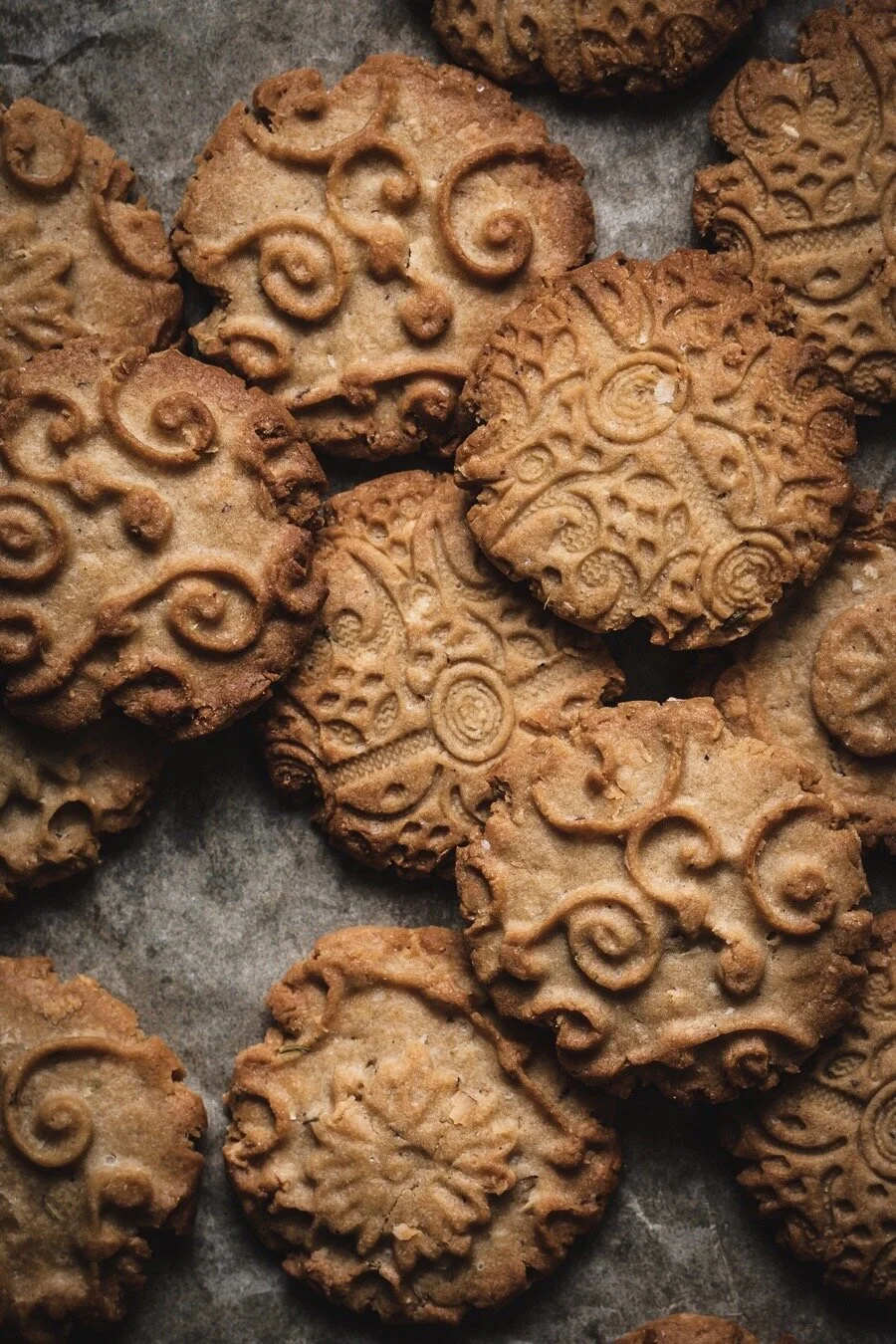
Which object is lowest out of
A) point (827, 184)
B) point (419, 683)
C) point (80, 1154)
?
point (80, 1154)

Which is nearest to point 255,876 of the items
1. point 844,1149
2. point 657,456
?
point 657,456

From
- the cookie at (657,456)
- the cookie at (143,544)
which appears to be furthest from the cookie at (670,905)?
the cookie at (143,544)

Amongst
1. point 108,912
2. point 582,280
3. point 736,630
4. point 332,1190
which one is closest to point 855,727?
point 736,630

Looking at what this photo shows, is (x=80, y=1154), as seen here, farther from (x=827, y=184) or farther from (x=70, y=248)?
(x=827, y=184)

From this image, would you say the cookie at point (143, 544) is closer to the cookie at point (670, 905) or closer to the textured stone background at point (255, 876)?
the textured stone background at point (255, 876)

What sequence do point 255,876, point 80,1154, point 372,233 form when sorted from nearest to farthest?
point 80,1154
point 372,233
point 255,876

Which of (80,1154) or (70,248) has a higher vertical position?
(70,248)

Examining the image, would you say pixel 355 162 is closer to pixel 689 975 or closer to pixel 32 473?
pixel 32 473

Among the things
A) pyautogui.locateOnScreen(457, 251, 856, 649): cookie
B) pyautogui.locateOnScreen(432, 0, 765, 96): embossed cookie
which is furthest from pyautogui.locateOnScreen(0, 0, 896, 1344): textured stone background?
pyautogui.locateOnScreen(457, 251, 856, 649): cookie
